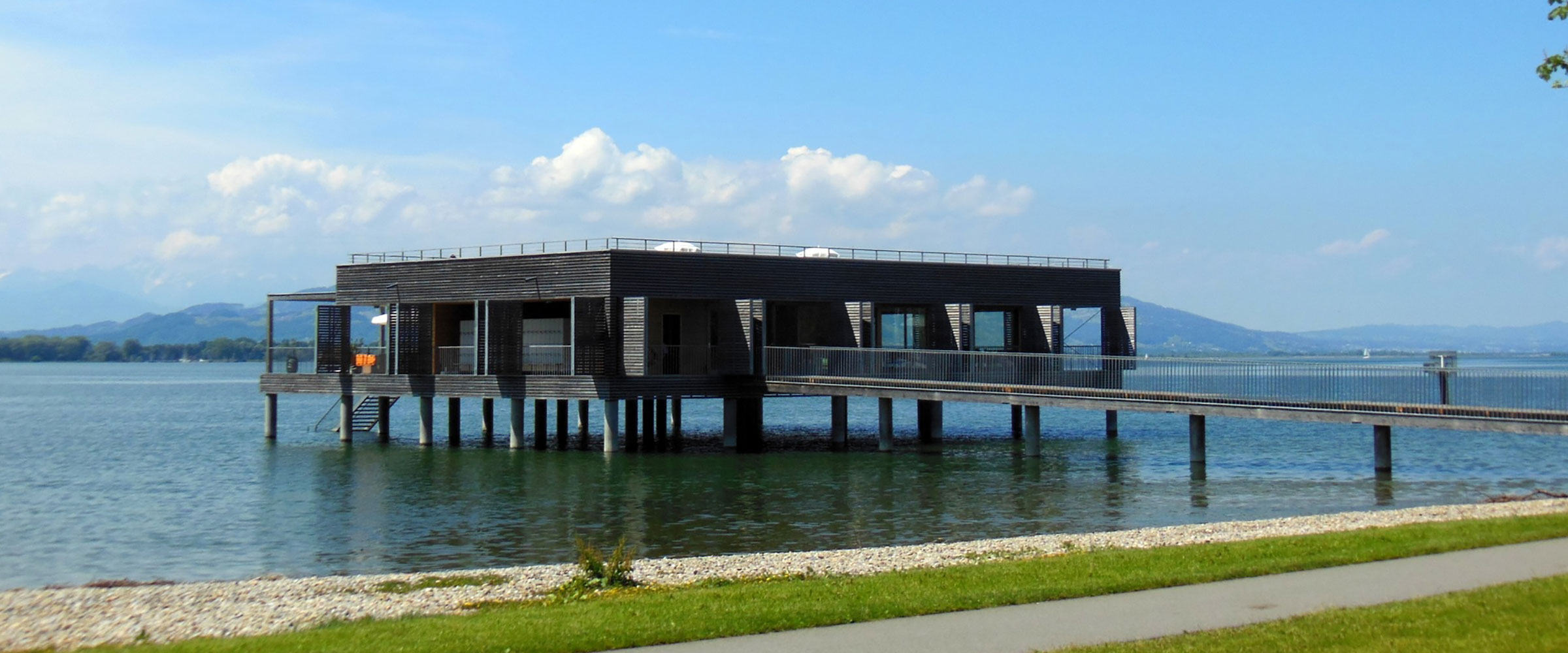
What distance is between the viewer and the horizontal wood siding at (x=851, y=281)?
136 feet

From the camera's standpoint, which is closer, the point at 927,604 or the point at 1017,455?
the point at 927,604

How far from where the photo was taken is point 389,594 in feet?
56.0

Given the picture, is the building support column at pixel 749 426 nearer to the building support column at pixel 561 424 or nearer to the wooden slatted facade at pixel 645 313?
the wooden slatted facade at pixel 645 313

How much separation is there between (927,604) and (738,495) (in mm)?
19574

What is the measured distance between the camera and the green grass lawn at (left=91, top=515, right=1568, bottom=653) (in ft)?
39.3

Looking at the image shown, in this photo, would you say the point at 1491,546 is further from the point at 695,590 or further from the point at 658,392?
the point at 658,392

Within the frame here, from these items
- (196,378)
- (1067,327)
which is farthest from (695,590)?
(196,378)

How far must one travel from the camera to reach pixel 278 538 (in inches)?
1049

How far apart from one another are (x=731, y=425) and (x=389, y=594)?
27.6 meters

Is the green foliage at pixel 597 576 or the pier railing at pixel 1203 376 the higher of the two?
the pier railing at pixel 1203 376

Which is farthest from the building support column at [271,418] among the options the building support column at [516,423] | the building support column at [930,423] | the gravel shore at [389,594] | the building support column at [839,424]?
the gravel shore at [389,594]

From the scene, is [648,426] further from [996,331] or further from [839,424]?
[996,331]

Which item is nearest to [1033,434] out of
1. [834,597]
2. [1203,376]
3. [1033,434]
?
[1033,434]

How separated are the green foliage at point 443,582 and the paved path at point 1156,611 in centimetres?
745
